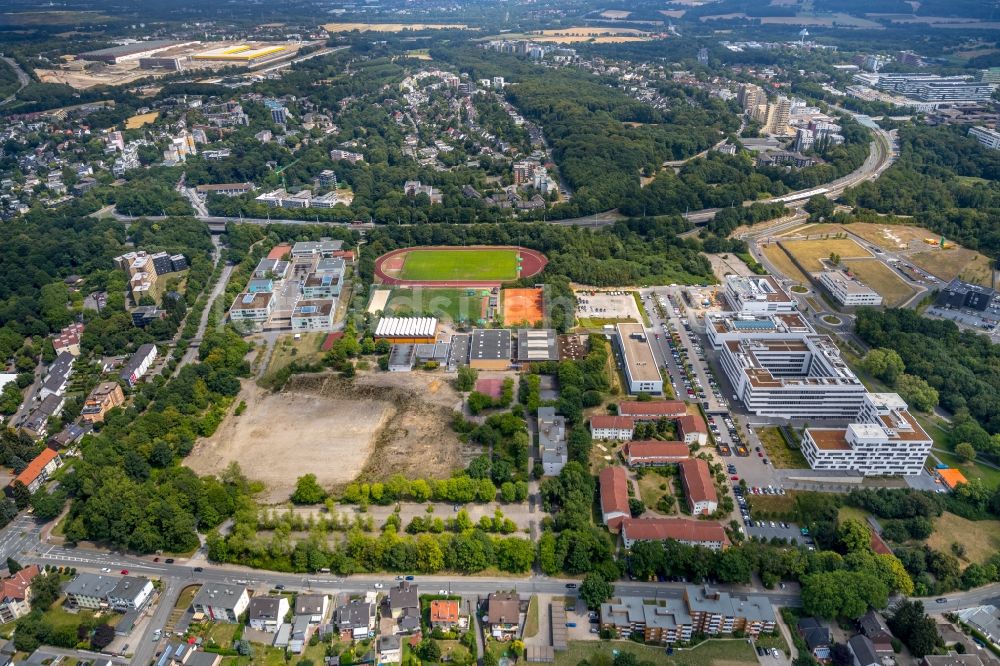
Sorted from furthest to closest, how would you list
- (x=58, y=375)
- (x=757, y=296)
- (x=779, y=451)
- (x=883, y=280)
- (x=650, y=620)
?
(x=883, y=280) < (x=757, y=296) < (x=58, y=375) < (x=779, y=451) < (x=650, y=620)

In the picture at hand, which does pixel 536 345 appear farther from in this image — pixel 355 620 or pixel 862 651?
pixel 862 651

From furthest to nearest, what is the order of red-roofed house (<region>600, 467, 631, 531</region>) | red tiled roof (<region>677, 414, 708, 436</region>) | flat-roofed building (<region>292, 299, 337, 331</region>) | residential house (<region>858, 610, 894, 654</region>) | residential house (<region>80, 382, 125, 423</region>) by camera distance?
flat-roofed building (<region>292, 299, 337, 331</region>)
residential house (<region>80, 382, 125, 423</region>)
red tiled roof (<region>677, 414, 708, 436</region>)
red-roofed house (<region>600, 467, 631, 531</region>)
residential house (<region>858, 610, 894, 654</region>)

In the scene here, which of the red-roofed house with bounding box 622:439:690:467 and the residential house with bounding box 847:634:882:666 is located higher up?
the residential house with bounding box 847:634:882:666

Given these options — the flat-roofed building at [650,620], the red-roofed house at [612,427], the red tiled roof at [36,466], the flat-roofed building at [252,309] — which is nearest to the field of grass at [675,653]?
the flat-roofed building at [650,620]

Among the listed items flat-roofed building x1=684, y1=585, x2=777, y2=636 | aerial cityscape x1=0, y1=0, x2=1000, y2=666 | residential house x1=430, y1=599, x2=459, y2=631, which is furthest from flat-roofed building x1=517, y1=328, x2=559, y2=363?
flat-roofed building x1=684, y1=585, x2=777, y2=636

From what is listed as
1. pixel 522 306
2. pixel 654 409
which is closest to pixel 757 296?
pixel 654 409

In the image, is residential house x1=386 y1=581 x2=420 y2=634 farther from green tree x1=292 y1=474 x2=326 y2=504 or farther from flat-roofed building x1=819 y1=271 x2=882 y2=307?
flat-roofed building x1=819 y1=271 x2=882 y2=307

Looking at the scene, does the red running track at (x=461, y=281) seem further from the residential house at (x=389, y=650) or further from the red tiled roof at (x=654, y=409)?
the residential house at (x=389, y=650)
